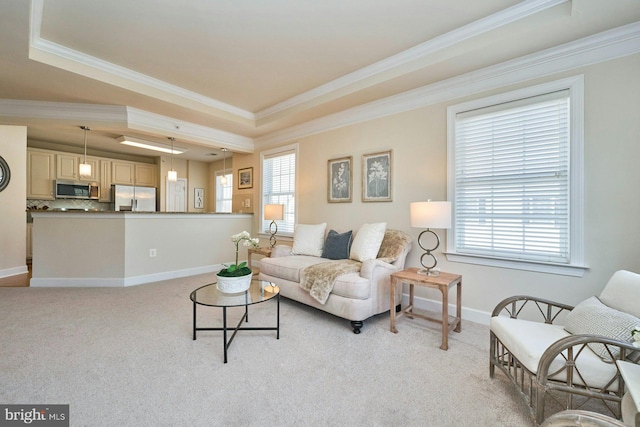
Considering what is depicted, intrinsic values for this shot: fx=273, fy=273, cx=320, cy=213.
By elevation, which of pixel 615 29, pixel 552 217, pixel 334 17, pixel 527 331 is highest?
pixel 334 17

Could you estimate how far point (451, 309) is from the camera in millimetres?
2918

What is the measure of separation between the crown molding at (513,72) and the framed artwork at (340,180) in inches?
21.6

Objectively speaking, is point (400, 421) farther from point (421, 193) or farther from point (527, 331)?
point (421, 193)

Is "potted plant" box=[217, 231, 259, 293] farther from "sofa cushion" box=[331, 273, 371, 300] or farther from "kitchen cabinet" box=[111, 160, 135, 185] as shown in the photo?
"kitchen cabinet" box=[111, 160, 135, 185]

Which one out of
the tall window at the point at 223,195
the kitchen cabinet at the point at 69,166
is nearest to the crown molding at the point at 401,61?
Answer: the tall window at the point at 223,195

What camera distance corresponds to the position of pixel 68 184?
5.87m

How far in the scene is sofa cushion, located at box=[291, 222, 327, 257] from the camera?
12.3 feet

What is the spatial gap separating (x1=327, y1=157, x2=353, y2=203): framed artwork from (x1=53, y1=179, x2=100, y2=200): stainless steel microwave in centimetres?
567

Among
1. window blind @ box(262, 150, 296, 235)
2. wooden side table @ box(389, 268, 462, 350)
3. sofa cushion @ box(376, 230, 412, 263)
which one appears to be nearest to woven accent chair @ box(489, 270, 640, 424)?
wooden side table @ box(389, 268, 462, 350)

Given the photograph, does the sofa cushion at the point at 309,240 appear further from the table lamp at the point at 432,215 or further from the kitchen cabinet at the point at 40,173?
the kitchen cabinet at the point at 40,173

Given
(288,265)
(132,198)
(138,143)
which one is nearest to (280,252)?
(288,265)

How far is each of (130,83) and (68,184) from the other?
4218 millimetres

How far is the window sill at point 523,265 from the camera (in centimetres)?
228

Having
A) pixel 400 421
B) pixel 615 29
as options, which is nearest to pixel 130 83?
pixel 400 421
